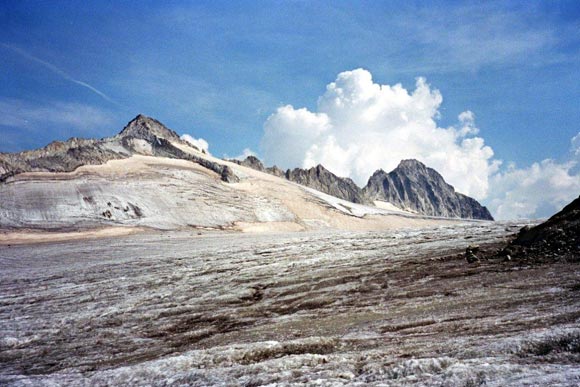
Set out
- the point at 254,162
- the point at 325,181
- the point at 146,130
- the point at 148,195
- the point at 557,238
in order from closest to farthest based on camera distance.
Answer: the point at 557,238
the point at 148,195
the point at 146,130
the point at 254,162
the point at 325,181

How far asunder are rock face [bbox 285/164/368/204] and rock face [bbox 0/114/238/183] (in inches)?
1914

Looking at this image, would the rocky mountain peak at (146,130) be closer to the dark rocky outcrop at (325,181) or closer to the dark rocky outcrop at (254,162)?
the dark rocky outcrop at (254,162)

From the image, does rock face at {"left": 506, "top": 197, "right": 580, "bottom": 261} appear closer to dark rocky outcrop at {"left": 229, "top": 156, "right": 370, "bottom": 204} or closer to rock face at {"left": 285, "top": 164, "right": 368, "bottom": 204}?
dark rocky outcrop at {"left": 229, "top": 156, "right": 370, "bottom": 204}

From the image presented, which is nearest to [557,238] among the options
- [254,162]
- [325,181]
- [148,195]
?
[148,195]

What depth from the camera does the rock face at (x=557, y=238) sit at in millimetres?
14281

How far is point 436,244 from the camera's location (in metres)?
22.4

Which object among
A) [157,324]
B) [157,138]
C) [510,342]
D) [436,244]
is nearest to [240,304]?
[157,324]

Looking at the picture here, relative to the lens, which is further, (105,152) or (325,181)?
(325,181)

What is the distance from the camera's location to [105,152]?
231 ft

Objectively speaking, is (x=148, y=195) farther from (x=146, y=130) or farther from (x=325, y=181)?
(x=325, y=181)

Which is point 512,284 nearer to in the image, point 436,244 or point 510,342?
point 510,342

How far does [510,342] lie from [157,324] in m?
11.0

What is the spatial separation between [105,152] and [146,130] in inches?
937

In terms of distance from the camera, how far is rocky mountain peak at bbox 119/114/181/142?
296 ft
